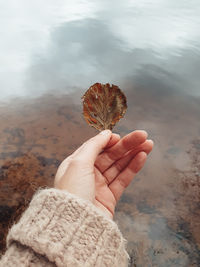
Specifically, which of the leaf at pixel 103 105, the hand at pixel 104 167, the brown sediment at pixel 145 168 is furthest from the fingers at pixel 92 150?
the brown sediment at pixel 145 168

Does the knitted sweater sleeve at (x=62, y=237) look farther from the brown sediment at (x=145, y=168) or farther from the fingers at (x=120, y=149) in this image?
the brown sediment at (x=145, y=168)

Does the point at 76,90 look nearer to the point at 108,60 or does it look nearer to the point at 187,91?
the point at 108,60

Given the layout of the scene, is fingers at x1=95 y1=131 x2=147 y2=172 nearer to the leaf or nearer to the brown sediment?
the leaf

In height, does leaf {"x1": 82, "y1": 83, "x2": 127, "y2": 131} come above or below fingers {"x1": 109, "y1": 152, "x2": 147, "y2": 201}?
above

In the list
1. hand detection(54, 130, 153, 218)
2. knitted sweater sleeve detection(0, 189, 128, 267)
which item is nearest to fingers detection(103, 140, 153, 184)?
hand detection(54, 130, 153, 218)

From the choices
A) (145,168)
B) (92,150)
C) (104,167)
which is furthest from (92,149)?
(145,168)

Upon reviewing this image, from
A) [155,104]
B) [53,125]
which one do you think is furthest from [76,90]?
[155,104]

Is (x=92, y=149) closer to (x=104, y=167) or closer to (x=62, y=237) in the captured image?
(x=104, y=167)
